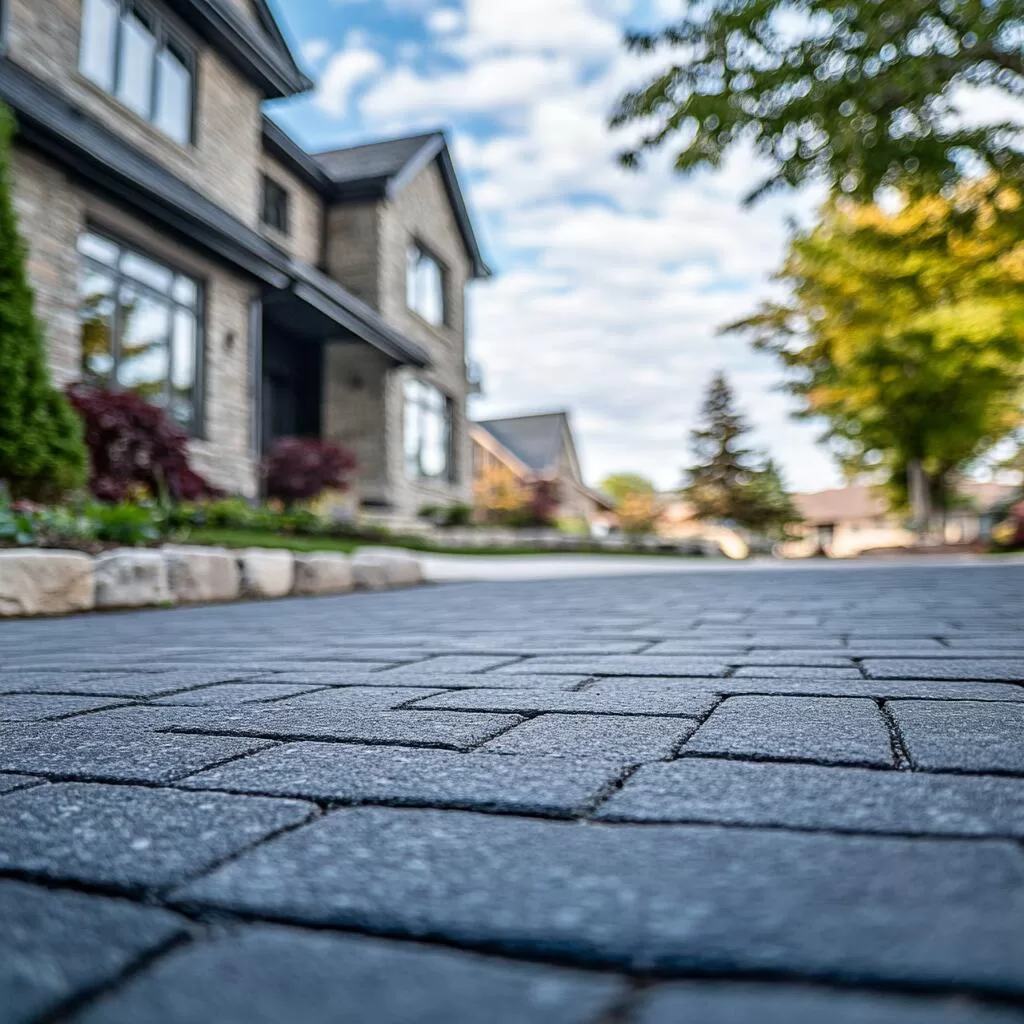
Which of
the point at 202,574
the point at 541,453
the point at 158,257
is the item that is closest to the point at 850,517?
the point at 541,453

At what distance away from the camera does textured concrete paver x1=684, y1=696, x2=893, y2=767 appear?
124cm

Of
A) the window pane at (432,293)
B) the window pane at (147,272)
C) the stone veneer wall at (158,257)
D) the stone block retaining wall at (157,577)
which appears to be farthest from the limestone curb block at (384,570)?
the window pane at (432,293)

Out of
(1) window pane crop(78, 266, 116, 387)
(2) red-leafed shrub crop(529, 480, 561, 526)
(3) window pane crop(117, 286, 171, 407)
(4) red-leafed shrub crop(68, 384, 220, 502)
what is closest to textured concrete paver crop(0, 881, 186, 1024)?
(4) red-leafed shrub crop(68, 384, 220, 502)

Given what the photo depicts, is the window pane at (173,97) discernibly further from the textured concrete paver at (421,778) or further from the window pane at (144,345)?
the textured concrete paver at (421,778)

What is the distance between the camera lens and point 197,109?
1068 centimetres

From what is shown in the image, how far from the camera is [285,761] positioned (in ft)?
4.26

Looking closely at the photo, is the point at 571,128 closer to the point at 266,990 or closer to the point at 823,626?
the point at 823,626

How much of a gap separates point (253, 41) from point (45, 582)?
30.6ft

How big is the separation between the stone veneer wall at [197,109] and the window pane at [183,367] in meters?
1.89

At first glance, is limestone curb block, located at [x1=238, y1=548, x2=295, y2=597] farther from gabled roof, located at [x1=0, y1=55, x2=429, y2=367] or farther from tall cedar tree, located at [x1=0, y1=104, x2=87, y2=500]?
gabled roof, located at [x1=0, y1=55, x2=429, y2=367]

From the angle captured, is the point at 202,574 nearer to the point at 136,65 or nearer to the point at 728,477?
the point at 136,65

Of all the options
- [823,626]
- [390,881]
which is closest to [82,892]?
[390,881]

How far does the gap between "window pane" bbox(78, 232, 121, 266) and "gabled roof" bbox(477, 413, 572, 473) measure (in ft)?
84.2

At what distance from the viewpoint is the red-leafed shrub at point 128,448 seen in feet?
23.9
